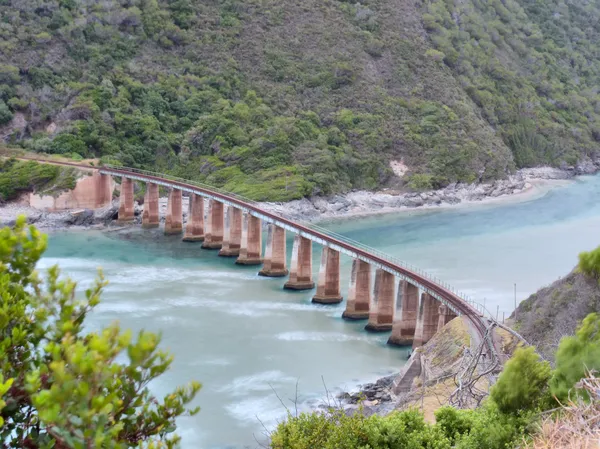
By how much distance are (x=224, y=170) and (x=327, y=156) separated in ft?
34.1

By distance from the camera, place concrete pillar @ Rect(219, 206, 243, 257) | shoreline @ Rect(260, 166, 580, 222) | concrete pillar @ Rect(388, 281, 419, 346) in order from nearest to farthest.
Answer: concrete pillar @ Rect(388, 281, 419, 346) < concrete pillar @ Rect(219, 206, 243, 257) < shoreline @ Rect(260, 166, 580, 222)

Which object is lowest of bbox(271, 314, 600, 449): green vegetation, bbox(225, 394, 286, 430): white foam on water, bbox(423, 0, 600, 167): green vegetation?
bbox(225, 394, 286, 430): white foam on water

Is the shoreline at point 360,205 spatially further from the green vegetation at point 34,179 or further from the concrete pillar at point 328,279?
the concrete pillar at point 328,279

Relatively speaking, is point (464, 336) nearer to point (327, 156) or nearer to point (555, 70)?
point (327, 156)

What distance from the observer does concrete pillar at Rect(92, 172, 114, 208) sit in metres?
66.8

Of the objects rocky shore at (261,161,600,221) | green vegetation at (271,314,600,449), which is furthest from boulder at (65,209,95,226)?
green vegetation at (271,314,600,449)

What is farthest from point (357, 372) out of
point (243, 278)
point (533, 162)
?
point (533, 162)

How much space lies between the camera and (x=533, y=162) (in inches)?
4013

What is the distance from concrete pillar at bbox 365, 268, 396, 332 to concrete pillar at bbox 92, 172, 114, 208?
34.7 meters

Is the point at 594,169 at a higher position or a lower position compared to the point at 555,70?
lower

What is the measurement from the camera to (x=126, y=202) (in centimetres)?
6581

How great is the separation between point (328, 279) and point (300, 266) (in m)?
3.26

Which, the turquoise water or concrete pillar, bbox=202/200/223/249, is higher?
concrete pillar, bbox=202/200/223/249

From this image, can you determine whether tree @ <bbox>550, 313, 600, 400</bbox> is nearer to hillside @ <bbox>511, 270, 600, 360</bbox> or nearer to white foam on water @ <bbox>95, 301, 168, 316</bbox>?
hillside @ <bbox>511, 270, 600, 360</bbox>
